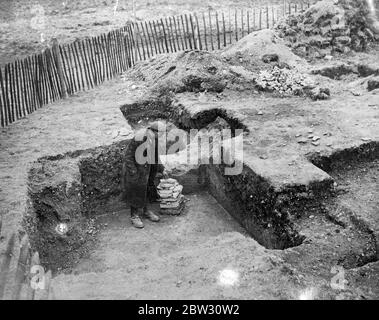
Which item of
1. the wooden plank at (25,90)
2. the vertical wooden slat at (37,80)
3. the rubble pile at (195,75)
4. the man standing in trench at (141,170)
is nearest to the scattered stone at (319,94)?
the rubble pile at (195,75)

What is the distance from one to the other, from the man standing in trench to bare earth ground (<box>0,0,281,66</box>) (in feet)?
27.3

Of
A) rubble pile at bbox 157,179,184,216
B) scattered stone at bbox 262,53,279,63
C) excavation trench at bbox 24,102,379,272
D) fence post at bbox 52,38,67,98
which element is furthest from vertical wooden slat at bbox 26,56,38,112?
scattered stone at bbox 262,53,279,63

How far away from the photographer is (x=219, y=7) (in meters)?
16.5

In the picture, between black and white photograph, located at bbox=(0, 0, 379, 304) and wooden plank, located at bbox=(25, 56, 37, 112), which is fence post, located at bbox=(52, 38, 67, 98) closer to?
black and white photograph, located at bbox=(0, 0, 379, 304)

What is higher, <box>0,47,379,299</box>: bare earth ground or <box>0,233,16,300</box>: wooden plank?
<box>0,233,16,300</box>: wooden plank

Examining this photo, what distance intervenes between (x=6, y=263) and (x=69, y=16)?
1460 centimetres

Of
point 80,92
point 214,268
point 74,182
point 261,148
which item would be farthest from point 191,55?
point 214,268

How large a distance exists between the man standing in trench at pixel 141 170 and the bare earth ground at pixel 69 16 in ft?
27.3

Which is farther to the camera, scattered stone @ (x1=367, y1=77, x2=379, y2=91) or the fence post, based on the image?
the fence post

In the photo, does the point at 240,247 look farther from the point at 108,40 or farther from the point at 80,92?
the point at 108,40

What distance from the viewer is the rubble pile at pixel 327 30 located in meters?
10.9

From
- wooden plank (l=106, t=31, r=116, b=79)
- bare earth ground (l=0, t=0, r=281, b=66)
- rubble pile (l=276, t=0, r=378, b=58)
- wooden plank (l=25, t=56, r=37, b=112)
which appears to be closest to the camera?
wooden plank (l=25, t=56, r=37, b=112)

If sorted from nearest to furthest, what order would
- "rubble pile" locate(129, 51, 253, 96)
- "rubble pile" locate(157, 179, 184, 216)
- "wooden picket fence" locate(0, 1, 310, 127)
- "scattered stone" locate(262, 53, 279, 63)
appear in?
1. "rubble pile" locate(157, 179, 184, 216)
2. "wooden picket fence" locate(0, 1, 310, 127)
3. "rubble pile" locate(129, 51, 253, 96)
4. "scattered stone" locate(262, 53, 279, 63)

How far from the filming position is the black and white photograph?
3965 millimetres
